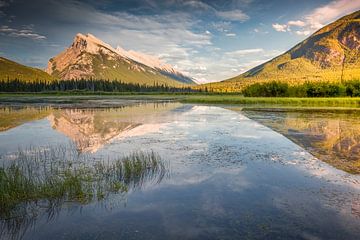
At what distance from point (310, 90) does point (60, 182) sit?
89709mm

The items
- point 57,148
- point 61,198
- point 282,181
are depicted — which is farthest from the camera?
point 57,148

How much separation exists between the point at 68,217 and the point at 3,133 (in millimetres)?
18873

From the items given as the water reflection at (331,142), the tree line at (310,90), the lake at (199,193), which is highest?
the tree line at (310,90)

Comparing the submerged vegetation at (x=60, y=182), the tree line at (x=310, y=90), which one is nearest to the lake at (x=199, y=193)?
the submerged vegetation at (x=60, y=182)

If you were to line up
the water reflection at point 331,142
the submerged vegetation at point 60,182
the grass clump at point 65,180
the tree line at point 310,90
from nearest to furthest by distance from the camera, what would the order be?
the submerged vegetation at point 60,182 → the grass clump at point 65,180 → the water reflection at point 331,142 → the tree line at point 310,90

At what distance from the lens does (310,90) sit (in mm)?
88812

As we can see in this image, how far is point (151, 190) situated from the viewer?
1120 centimetres

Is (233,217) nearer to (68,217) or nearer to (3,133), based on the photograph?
(68,217)

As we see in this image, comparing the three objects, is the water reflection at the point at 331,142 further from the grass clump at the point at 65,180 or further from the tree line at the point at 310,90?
the tree line at the point at 310,90

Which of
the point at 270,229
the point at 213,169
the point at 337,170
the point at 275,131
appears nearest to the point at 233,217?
the point at 270,229

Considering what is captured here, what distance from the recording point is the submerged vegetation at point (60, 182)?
9414 millimetres

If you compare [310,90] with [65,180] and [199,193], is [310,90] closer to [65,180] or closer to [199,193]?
[199,193]

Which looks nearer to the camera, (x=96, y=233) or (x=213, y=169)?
(x=96, y=233)

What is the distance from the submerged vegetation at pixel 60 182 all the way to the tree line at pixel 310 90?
83039 mm
